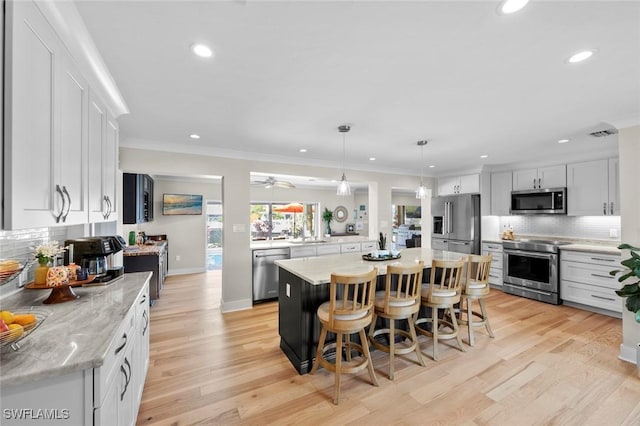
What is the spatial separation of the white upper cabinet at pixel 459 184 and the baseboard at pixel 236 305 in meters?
4.67

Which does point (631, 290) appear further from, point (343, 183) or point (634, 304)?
point (343, 183)

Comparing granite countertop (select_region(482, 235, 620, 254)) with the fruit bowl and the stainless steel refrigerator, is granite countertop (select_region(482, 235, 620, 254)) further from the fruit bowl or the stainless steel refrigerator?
the fruit bowl

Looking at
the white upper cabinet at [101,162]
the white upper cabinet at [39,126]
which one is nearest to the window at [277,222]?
the white upper cabinet at [101,162]

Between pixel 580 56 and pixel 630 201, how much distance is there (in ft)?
6.09

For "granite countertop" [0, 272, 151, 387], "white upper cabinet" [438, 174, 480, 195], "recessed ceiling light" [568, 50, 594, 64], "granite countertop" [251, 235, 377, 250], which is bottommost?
"granite countertop" [0, 272, 151, 387]

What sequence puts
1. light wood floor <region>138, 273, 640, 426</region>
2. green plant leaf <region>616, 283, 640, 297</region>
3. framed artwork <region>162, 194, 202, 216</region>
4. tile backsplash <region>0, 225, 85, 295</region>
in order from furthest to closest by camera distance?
framed artwork <region>162, 194, 202, 216</region> < green plant leaf <region>616, 283, 640, 297</region> < light wood floor <region>138, 273, 640, 426</region> < tile backsplash <region>0, 225, 85, 295</region>

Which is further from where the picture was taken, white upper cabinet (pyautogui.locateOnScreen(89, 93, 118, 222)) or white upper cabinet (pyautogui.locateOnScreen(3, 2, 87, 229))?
white upper cabinet (pyautogui.locateOnScreen(89, 93, 118, 222))

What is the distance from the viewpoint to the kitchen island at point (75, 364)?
3.20 ft

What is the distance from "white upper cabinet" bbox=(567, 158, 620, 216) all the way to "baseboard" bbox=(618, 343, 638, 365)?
2.18m

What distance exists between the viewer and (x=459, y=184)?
5.76m

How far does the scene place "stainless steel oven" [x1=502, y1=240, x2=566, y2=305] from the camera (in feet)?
13.9

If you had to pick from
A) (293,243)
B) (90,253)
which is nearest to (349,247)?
(293,243)

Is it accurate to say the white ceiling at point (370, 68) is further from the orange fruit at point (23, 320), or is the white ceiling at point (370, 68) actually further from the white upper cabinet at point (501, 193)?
the white upper cabinet at point (501, 193)

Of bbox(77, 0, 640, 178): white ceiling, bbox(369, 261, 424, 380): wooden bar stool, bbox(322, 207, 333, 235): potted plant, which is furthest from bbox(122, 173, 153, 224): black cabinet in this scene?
bbox(322, 207, 333, 235): potted plant
